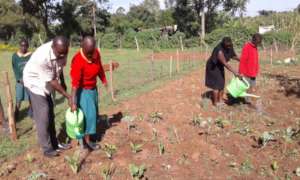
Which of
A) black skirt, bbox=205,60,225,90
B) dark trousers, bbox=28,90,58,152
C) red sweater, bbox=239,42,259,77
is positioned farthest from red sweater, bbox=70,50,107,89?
red sweater, bbox=239,42,259,77

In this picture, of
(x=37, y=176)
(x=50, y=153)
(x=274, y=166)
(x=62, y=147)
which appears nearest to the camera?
(x=37, y=176)

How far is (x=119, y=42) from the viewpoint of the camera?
33.5 m

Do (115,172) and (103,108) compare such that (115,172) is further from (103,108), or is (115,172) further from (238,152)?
(103,108)

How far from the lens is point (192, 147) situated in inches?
208

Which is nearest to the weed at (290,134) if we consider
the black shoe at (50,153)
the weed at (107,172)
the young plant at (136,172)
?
the young plant at (136,172)

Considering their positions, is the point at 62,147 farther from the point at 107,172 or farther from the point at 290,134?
the point at 290,134

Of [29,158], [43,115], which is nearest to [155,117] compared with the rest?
[43,115]

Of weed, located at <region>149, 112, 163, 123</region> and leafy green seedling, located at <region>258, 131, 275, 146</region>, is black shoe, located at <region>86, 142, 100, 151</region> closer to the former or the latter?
weed, located at <region>149, 112, 163, 123</region>

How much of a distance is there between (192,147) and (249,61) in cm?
288

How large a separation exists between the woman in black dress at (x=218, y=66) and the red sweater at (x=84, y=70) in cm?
272

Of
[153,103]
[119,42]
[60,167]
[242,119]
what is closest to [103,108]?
[153,103]

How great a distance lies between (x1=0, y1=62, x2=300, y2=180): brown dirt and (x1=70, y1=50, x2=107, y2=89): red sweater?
92 cm

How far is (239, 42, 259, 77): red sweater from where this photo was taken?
7.46 metres

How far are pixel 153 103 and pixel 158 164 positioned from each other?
10.9 ft
